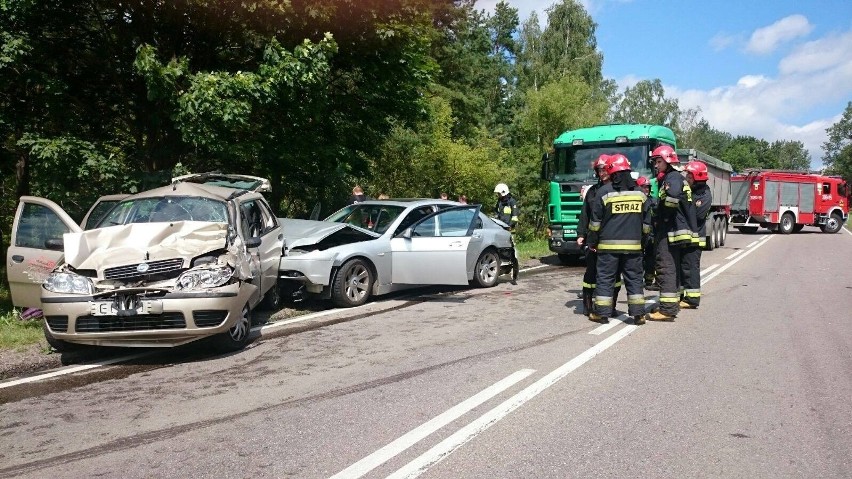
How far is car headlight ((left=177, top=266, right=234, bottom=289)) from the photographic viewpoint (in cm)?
614

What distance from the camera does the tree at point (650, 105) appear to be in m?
73.4

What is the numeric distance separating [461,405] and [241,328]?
289 centimetres

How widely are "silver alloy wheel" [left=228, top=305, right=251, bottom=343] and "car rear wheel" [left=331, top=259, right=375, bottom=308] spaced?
2263 millimetres

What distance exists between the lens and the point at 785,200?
31.9 m

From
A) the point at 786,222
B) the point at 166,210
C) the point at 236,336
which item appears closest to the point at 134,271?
the point at 236,336

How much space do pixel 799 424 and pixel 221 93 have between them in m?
8.61

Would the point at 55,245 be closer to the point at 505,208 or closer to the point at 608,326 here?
the point at 608,326

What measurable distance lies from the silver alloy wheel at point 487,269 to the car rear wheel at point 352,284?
100 inches

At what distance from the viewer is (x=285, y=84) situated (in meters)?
10.8

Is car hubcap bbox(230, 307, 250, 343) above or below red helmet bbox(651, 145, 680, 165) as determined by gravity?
below

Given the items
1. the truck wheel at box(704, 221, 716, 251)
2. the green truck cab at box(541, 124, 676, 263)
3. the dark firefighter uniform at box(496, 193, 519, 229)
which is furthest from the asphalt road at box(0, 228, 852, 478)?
the truck wheel at box(704, 221, 716, 251)

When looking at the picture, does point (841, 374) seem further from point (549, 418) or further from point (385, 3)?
point (385, 3)

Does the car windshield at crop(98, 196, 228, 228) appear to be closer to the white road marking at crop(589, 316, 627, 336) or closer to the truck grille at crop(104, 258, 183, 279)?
the truck grille at crop(104, 258, 183, 279)

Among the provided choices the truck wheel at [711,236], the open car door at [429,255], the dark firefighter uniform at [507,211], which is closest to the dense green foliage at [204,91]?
the dark firefighter uniform at [507,211]
